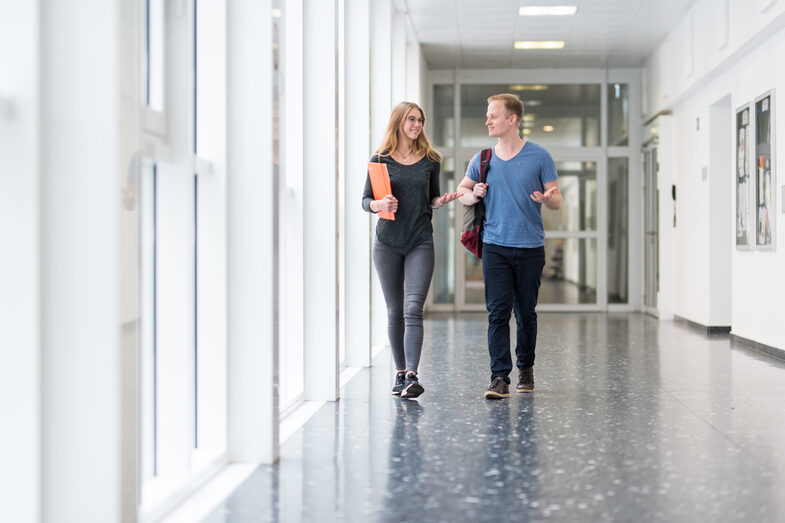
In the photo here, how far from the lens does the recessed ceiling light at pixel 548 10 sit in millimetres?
9172

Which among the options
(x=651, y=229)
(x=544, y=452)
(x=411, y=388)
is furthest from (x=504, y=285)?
(x=651, y=229)

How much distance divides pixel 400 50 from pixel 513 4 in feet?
4.06

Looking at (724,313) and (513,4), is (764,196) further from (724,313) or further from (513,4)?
(513,4)

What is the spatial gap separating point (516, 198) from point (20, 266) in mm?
2997

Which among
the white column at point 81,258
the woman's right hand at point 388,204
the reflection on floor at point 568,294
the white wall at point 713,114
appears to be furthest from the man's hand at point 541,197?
the reflection on floor at point 568,294

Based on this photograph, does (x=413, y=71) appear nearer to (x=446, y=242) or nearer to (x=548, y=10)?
(x=548, y=10)

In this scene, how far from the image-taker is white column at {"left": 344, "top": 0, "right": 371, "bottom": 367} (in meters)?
6.04

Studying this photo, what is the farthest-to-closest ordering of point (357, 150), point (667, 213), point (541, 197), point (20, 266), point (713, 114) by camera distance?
1. point (667, 213)
2. point (713, 114)
3. point (357, 150)
4. point (541, 197)
5. point (20, 266)

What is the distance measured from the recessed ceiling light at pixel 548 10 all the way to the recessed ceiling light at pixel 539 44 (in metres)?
1.26

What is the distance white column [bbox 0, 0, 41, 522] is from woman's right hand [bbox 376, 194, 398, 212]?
2645 mm

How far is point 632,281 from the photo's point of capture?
1228 centimetres

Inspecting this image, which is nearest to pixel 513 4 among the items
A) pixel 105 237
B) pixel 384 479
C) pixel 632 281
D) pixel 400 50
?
pixel 400 50

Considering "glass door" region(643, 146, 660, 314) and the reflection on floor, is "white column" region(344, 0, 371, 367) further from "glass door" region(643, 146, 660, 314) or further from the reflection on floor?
the reflection on floor

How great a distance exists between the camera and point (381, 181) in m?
4.42
